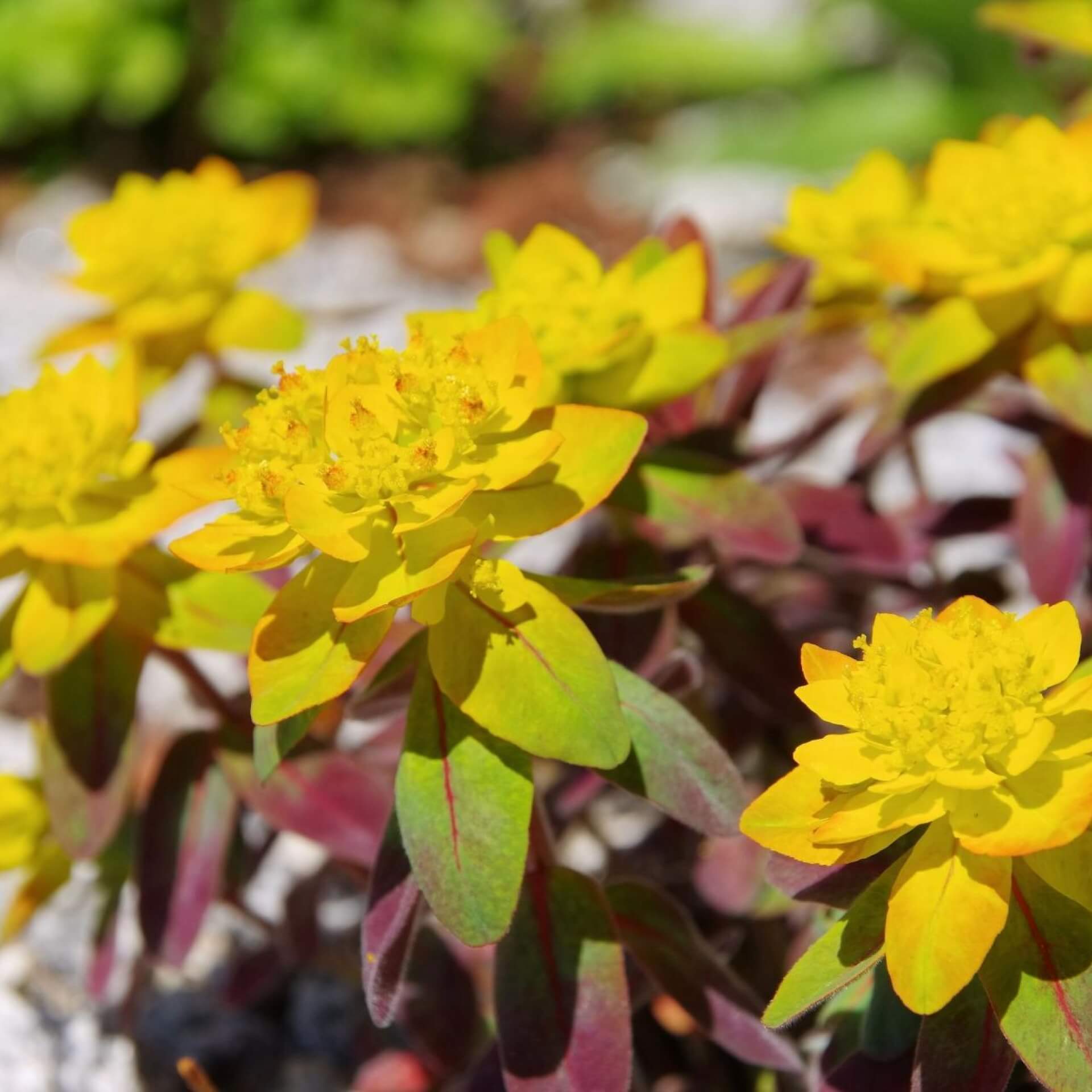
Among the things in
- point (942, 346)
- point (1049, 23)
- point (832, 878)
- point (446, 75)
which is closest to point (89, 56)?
point (446, 75)

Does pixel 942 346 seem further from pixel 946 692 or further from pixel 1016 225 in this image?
pixel 946 692

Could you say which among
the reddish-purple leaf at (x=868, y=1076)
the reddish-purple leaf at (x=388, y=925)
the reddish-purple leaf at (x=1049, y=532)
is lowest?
the reddish-purple leaf at (x=868, y=1076)

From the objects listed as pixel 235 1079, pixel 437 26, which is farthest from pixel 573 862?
pixel 437 26

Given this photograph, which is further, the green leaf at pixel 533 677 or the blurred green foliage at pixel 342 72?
the blurred green foliage at pixel 342 72

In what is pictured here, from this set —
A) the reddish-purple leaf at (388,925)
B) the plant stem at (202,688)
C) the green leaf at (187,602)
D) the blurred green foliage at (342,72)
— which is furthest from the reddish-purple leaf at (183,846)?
the blurred green foliage at (342,72)

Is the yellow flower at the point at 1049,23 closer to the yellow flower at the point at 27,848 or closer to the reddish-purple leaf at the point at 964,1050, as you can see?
the reddish-purple leaf at the point at 964,1050

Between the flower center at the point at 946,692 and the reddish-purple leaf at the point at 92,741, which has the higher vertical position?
the flower center at the point at 946,692
